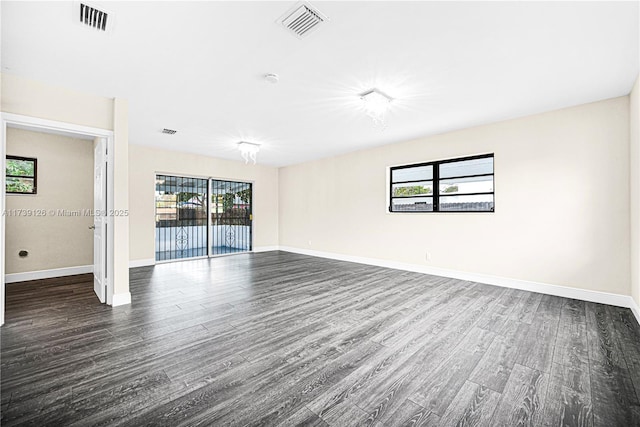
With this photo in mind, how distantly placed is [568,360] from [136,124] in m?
6.20

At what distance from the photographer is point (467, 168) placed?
4770 mm

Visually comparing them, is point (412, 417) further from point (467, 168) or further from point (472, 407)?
point (467, 168)

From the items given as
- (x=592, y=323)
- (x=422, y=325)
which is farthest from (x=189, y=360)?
(x=592, y=323)

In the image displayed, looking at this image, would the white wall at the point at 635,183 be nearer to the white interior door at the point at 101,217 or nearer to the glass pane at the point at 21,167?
the white interior door at the point at 101,217

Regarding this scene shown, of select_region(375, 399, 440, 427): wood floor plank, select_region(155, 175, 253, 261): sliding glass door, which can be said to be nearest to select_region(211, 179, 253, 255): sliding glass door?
select_region(155, 175, 253, 261): sliding glass door

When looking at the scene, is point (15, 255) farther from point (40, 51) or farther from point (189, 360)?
point (189, 360)

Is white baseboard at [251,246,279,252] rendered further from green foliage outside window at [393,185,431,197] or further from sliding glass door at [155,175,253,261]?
green foliage outside window at [393,185,431,197]

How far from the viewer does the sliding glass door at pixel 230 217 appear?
7.35 metres

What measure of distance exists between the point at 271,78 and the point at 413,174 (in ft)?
11.9

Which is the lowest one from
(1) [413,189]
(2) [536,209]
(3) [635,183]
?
(2) [536,209]

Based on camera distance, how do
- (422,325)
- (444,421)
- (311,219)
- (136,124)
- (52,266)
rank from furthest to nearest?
(311,219)
(52,266)
(136,124)
(422,325)
(444,421)

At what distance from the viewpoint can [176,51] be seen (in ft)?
8.19

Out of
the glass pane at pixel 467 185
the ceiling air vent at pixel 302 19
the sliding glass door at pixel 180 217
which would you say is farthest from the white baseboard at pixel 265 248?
the ceiling air vent at pixel 302 19

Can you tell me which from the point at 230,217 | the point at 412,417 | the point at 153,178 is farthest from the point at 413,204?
the point at 153,178
